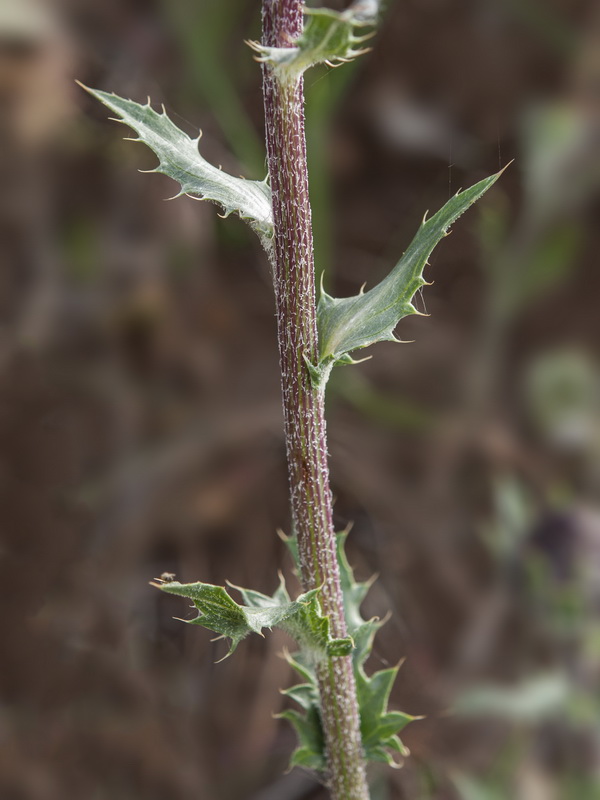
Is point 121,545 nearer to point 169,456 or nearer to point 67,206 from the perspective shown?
point 169,456

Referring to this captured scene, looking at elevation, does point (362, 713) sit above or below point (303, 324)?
below

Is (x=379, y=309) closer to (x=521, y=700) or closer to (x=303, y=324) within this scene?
(x=303, y=324)

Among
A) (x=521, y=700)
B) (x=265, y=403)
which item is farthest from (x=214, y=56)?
(x=521, y=700)

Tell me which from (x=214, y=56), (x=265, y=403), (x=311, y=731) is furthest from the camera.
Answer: (x=265, y=403)

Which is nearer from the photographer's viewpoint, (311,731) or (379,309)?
(379,309)

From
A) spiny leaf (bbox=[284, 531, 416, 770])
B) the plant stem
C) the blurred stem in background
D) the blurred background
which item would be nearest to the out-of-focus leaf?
the blurred background

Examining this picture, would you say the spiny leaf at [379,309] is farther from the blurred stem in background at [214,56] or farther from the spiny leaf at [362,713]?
the blurred stem in background at [214,56]

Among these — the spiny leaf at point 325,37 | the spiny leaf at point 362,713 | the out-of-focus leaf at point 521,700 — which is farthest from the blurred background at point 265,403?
the spiny leaf at point 325,37

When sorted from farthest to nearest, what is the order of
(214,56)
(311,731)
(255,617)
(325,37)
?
(214,56) → (311,731) → (255,617) → (325,37)
